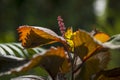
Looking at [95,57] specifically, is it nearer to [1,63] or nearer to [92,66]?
[92,66]

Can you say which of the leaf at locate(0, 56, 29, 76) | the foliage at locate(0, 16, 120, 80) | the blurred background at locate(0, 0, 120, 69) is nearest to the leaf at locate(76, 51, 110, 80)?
the foliage at locate(0, 16, 120, 80)

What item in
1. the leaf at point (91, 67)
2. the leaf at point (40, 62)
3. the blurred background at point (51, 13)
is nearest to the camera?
the leaf at point (40, 62)

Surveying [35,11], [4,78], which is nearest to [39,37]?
[4,78]

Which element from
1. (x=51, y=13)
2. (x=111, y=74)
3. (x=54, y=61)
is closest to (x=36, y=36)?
(x=54, y=61)

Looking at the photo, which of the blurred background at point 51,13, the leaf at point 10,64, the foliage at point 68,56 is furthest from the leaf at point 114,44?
the blurred background at point 51,13

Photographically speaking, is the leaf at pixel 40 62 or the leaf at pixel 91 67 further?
the leaf at pixel 91 67

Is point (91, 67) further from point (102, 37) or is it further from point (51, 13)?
point (51, 13)

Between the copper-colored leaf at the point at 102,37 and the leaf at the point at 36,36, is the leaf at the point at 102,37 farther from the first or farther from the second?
the leaf at the point at 36,36
